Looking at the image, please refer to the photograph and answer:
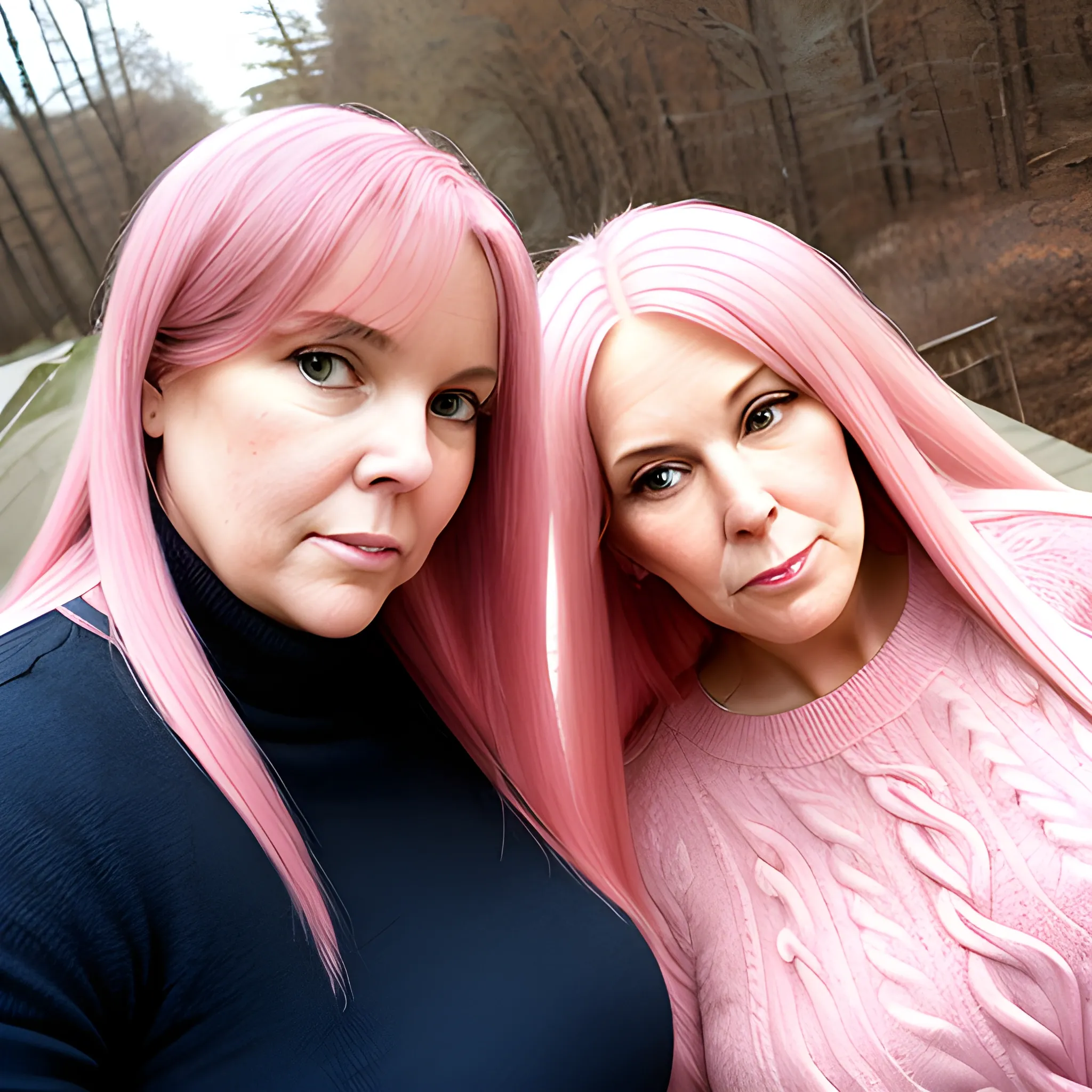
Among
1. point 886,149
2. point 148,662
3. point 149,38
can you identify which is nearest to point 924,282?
point 886,149

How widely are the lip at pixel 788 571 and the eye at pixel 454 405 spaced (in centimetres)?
26

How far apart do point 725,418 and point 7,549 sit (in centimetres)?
65

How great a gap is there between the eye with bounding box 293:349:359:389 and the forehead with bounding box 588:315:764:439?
0.82 ft

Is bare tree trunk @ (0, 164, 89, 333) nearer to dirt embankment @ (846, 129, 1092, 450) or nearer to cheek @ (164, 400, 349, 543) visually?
cheek @ (164, 400, 349, 543)

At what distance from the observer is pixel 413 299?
2.07ft

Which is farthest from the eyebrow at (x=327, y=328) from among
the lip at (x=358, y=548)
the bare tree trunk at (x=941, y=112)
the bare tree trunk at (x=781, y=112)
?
the bare tree trunk at (x=941, y=112)

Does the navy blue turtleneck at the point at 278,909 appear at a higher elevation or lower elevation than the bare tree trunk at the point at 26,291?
lower

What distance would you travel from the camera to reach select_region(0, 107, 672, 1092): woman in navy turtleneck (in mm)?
583

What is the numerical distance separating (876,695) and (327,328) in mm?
549

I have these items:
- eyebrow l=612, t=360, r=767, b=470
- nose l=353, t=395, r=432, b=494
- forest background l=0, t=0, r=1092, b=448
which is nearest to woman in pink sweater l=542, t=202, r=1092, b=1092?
eyebrow l=612, t=360, r=767, b=470

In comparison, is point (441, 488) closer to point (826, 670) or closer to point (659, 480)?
point (659, 480)

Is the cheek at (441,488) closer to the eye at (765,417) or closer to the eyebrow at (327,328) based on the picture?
the eyebrow at (327,328)

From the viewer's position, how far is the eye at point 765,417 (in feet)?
2.64

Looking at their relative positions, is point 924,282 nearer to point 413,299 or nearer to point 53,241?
point 413,299
